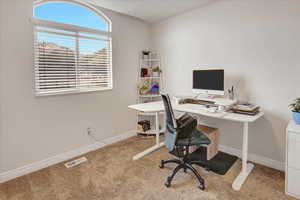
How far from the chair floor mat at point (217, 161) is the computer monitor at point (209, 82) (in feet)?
3.23

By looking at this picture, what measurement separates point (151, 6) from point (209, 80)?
5.00ft

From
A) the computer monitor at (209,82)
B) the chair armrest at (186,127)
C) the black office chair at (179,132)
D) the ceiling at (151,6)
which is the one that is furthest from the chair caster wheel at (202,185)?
the ceiling at (151,6)

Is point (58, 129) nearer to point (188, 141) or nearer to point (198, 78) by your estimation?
point (188, 141)

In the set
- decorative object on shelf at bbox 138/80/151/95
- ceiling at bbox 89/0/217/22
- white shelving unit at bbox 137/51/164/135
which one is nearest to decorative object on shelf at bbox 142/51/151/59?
white shelving unit at bbox 137/51/164/135

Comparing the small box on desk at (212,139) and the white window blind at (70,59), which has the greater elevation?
the white window blind at (70,59)

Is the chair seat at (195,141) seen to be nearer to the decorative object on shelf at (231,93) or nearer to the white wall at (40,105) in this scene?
the decorative object on shelf at (231,93)

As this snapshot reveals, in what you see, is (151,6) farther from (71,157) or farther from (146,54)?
(71,157)

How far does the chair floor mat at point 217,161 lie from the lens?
7.52ft

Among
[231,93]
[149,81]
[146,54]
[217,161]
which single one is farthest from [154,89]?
[217,161]

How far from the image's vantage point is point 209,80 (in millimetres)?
2541

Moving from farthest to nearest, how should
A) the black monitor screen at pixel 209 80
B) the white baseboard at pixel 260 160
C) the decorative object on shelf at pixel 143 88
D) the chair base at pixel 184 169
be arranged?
the decorative object on shelf at pixel 143 88 < the black monitor screen at pixel 209 80 < the white baseboard at pixel 260 160 < the chair base at pixel 184 169

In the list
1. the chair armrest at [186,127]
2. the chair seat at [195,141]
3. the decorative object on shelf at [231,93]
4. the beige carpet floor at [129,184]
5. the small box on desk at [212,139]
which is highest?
the decorative object on shelf at [231,93]

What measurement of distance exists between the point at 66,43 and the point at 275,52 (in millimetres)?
2855

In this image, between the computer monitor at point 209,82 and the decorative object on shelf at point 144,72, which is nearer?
the computer monitor at point 209,82
